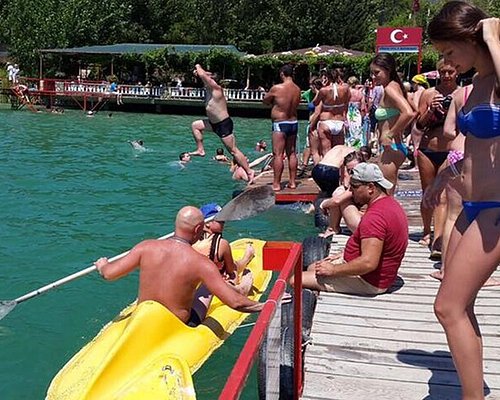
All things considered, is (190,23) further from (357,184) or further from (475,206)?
(475,206)

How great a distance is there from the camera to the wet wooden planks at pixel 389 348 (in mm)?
3764

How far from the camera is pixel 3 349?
5.95 meters

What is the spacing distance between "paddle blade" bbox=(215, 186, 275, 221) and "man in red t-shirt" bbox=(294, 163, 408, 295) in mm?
916

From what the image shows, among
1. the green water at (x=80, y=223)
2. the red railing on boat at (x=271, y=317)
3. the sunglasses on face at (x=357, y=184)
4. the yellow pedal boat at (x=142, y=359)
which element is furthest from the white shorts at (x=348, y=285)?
the red railing on boat at (x=271, y=317)

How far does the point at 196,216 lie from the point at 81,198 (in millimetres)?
8471

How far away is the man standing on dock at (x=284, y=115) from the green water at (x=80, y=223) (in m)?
0.89

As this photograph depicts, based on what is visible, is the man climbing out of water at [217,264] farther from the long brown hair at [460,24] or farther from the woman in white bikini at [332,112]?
the woman in white bikini at [332,112]

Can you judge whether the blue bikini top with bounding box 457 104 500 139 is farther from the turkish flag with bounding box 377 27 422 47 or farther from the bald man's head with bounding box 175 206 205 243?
the turkish flag with bounding box 377 27 422 47

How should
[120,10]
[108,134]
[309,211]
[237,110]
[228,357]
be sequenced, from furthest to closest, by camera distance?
[120,10]
[237,110]
[108,134]
[309,211]
[228,357]

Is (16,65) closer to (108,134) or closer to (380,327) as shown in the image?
(108,134)

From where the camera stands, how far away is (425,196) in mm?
4512

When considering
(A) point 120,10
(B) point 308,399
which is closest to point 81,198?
(B) point 308,399

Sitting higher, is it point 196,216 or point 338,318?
point 196,216

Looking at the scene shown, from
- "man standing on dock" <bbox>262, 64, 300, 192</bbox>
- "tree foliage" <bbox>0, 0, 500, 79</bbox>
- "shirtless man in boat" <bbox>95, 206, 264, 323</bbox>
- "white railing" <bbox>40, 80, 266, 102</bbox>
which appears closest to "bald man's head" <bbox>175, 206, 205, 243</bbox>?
"shirtless man in boat" <bbox>95, 206, 264, 323</bbox>
